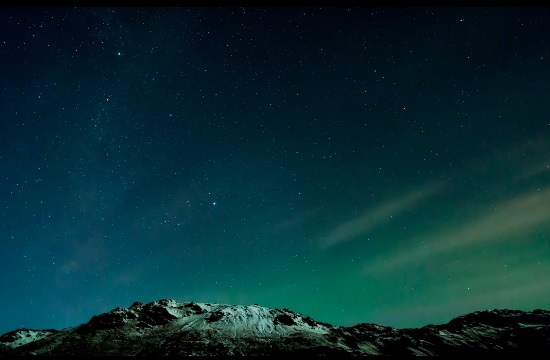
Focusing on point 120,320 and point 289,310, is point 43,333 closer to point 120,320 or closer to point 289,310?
point 120,320

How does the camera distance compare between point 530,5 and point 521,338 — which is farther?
point 521,338

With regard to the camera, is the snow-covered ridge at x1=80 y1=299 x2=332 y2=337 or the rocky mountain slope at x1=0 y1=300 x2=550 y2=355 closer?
the rocky mountain slope at x1=0 y1=300 x2=550 y2=355

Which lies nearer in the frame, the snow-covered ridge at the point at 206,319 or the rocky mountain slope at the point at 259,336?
the rocky mountain slope at the point at 259,336

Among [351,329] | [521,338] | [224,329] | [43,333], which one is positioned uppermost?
[43,333]

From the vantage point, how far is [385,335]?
51.6 metres

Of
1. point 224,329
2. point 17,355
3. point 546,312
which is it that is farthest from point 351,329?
point 17,355

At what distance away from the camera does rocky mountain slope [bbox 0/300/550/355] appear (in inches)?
1619

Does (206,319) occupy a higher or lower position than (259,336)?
higher

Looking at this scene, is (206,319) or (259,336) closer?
(259,336)

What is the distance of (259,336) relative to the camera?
159 ft

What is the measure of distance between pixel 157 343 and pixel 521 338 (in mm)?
61604

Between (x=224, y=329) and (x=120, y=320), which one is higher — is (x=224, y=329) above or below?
below

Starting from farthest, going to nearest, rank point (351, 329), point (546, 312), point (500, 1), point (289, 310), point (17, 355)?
point (289, 310) → point (546, 312) → point (351, 329) → point (17, 355) → point (500, 1)

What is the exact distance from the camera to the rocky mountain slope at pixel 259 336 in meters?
41.1
